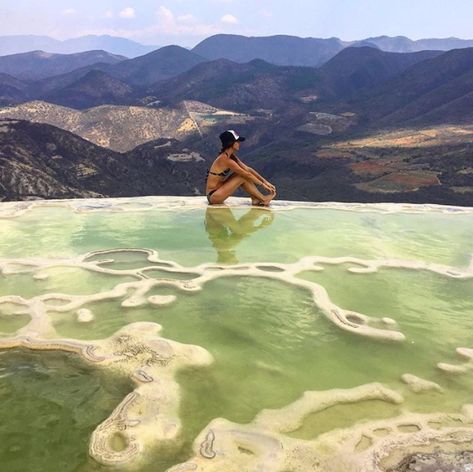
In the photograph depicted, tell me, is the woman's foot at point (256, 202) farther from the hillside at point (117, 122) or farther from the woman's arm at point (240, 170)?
the hillside at point (117, 122)

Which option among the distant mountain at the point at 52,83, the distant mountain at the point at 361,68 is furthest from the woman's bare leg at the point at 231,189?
the distant mountain at the point at 52,83

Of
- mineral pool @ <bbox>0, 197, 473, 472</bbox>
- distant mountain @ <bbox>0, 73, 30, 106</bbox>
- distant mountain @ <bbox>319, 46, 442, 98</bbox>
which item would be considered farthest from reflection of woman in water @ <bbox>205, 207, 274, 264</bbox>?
distant mountain @ <bbox>0, 73, 30, 106</bbox>

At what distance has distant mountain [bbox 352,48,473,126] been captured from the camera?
2926 inches

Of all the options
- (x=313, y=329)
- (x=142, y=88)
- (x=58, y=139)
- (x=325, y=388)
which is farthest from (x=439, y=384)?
(x=142, y=88)

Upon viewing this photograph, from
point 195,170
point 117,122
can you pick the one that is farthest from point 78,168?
point 117,122

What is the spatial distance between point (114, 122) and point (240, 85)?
48.4 metres

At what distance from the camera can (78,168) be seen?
3941 cm

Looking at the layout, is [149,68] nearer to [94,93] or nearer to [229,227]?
[94,93]

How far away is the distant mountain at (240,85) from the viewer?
10706 cm

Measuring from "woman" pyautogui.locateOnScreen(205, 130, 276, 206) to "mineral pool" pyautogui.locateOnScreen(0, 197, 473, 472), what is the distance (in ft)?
8.18

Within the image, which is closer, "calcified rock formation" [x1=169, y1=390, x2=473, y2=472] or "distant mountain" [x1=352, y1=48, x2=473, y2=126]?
"calcified rock formation" [x1=169, y1=390, x2=473, y2=472]

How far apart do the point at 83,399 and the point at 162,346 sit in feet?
3.43

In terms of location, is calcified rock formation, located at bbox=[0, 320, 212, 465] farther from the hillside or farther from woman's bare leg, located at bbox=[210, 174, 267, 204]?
the hillside

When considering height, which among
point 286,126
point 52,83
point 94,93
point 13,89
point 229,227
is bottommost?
point 229,227
